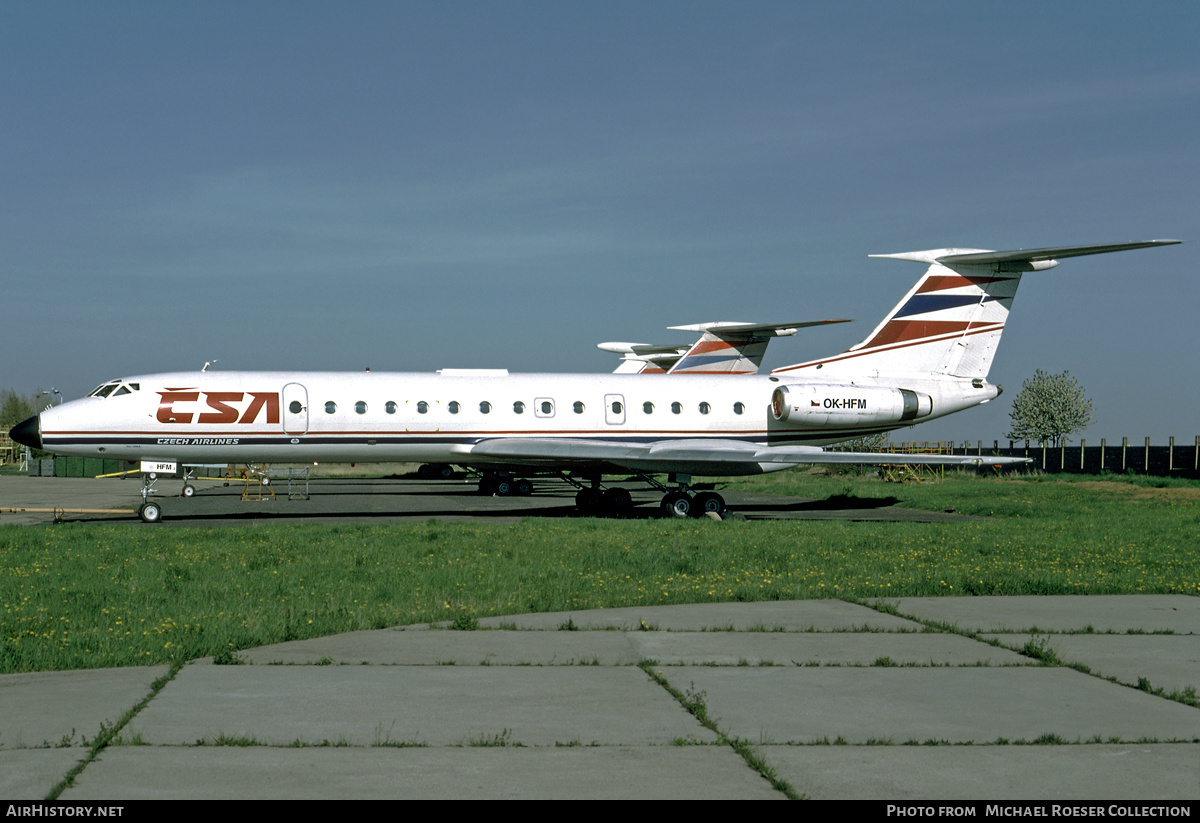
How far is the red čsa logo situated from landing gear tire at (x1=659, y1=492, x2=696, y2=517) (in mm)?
8518

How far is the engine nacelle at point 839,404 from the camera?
84.0 feet

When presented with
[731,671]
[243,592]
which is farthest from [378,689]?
[243,592]

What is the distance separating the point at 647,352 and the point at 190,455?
108 ft

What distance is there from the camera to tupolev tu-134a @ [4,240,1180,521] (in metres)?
22.7

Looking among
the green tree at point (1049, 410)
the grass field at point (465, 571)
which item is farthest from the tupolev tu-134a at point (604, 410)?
the green tree at point (1049, 410)

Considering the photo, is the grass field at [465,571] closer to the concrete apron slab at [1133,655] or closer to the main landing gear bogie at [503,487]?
the concrete apron slab at [1133,655]

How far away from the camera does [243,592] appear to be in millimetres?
9945

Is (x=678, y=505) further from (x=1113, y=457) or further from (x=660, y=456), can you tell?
(x=1113, y=457)

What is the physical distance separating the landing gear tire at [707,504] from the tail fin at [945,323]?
5555 mm

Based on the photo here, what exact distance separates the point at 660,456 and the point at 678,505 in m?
1.47

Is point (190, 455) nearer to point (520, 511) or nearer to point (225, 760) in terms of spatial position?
point (520, 511)

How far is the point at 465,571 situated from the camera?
38.2ft

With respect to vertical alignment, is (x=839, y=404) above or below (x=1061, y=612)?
above

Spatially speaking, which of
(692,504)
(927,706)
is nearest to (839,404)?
(692,504)
